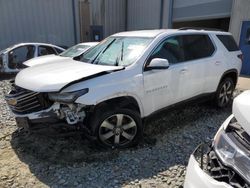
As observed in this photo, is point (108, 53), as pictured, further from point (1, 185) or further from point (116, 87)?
point (1, 185)

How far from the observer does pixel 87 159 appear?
126 inches

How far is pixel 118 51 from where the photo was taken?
3.85 m

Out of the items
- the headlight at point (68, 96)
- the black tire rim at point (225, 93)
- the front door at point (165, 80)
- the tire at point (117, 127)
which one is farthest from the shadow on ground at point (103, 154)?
the black tire rim at point (225, 93)

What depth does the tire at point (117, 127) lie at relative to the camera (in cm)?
313

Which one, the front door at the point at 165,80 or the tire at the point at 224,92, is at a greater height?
the front door at the point at 165,80

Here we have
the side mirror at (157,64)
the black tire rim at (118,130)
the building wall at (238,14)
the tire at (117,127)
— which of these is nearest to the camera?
the tire at (117,127)

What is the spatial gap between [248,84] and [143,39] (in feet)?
18.6

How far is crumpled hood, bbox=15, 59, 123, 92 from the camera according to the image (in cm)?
297

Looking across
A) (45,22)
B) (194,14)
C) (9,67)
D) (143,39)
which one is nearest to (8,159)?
(143,39)

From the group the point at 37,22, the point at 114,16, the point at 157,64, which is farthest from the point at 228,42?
the point at 114,16

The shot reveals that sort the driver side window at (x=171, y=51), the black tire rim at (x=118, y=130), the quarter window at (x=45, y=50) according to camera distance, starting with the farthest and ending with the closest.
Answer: the quarter window at (x=45, y=50)
the driver side window at (x=171, y=51)
the black tire rim at (x=118, y=130)

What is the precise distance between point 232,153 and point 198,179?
12.6 inches

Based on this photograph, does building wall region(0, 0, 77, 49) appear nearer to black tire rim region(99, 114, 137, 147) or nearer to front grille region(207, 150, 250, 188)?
black tire rim region(99, 114, 137, 147)

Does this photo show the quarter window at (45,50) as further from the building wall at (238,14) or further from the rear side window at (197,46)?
the building wall at (238,14)
